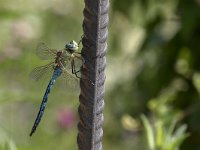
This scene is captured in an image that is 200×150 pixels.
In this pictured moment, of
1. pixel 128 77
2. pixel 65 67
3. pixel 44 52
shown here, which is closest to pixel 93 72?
pixel 65 67

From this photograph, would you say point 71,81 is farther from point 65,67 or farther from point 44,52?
point 44,52

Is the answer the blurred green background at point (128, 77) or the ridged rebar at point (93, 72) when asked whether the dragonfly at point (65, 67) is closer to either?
the ridged rebar at point (93, 72)

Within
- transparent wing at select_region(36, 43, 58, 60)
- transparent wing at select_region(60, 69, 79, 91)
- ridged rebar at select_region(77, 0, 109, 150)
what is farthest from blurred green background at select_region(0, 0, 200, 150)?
ridged rebar at select_region(77, 0, 109, 150)

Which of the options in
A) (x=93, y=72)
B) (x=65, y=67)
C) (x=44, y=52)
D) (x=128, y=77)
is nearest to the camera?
(x=93, y=72)

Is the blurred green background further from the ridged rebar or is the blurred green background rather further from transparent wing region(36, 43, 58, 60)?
the ridged rebar

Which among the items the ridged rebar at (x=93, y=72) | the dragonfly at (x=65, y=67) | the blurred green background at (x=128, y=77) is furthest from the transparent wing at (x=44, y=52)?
the ridged rebar at (x=93, y=72)
